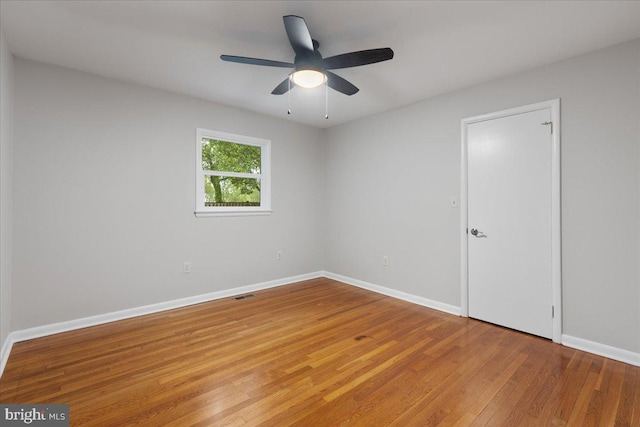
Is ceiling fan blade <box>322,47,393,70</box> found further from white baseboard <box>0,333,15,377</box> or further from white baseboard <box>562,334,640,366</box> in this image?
white baseboard <box>0,333,15,377</box>

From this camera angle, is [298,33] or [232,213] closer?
[298,33]

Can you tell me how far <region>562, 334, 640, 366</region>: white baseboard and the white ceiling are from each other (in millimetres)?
2462

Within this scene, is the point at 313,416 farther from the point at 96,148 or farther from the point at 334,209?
the point at 334,209

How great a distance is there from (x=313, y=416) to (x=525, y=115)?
314cm

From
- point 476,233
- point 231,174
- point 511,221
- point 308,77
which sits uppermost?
point 308,77

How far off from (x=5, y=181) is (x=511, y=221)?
14.7 feet

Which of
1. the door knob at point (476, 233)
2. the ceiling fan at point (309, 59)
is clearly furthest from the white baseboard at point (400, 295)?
the ceiling fan at point (309, 59)

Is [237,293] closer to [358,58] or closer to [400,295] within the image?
[400,295]

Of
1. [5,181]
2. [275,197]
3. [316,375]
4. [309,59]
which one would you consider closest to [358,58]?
[309,59]

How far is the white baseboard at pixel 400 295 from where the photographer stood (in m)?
3.40

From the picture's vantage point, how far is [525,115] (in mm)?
2818

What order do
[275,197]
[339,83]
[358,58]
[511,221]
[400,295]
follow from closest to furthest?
1. [358,58]
2. [339,83]
3. [511,221]
4. [400,295]
5. [275,197]

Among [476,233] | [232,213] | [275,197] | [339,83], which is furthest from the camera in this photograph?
[275,197]

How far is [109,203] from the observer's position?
3045 millimetres
